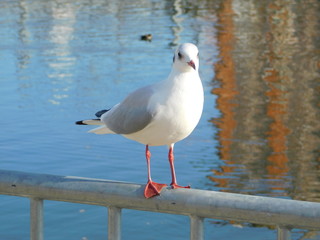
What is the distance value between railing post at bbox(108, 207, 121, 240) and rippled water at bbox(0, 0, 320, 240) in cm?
664

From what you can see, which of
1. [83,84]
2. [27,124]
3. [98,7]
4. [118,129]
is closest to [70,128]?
[27,124]

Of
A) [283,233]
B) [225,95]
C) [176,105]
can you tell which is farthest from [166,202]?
[225,95]

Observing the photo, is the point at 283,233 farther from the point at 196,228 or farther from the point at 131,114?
the point at 131,114

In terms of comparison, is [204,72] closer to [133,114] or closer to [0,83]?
[0,83]

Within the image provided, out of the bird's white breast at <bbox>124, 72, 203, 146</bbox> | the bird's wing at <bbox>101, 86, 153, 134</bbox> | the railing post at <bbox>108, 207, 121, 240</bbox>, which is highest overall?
the bird's wing at <bbox>101, 86, 153, 134</bbox>

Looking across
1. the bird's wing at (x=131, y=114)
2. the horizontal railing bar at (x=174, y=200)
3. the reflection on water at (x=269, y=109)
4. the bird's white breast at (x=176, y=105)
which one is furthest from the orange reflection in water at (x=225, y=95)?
the horizontal railing bar at (x=174, y=200)

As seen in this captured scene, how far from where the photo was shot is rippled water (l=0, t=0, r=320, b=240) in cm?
998

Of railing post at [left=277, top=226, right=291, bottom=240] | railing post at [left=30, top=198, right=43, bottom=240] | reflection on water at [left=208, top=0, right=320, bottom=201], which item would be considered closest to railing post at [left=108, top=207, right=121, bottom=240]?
railing post at [left=30, top=198, right=43, bottom=240]

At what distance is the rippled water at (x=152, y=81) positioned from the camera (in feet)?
32.7

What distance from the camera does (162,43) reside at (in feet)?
83.8

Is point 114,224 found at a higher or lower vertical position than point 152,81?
lower

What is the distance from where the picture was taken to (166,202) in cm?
261

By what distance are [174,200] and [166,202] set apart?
38 mm

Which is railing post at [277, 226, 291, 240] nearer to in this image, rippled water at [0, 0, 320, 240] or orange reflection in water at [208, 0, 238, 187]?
rippled water at [0, 0, 320, 240]
